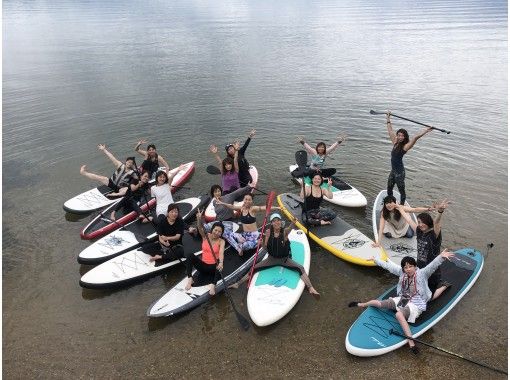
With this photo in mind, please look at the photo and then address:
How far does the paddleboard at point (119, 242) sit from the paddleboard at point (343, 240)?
4.01 m

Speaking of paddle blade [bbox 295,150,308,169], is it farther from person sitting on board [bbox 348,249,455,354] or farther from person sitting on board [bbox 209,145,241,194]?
person sitting on board [bbox 348,249,455,354]

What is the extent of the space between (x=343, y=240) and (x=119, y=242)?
220 inches

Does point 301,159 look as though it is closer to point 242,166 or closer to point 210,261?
point 242,166

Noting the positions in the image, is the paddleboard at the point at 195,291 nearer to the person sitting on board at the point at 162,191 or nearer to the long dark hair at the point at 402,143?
the person sitting on board at the point at 162,191

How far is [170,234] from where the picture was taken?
8.77 meters

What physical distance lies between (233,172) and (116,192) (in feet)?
12.3

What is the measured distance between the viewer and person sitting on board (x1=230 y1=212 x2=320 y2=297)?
815 cm

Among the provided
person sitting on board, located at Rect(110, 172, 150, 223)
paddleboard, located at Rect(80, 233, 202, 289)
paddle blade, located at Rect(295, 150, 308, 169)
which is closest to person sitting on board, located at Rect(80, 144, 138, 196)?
person sitting on board, located at Rect(110, 172, 150, 223)

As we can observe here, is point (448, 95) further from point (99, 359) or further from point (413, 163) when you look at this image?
point (99, 359)

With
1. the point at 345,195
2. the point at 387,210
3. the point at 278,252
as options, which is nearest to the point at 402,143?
the point at 387,210

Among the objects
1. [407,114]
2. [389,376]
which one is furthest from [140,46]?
[389,376]

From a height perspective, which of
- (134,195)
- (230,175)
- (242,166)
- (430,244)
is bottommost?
(134,195)

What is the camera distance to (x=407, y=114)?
773 inches

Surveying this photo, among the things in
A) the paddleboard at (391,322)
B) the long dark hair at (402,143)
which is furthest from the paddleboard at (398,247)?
the long dark hair at (402,143)
